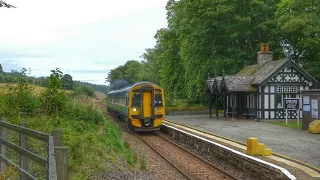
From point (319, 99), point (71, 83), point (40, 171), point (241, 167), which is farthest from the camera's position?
point (319, 99)

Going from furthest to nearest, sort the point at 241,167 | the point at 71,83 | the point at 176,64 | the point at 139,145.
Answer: the point at 176,64
the point at 139,145
the point at 71,83
the point at 241,167

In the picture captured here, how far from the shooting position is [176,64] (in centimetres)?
4544

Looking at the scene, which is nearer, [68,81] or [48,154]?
[48,154]

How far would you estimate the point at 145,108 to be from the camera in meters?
20.6

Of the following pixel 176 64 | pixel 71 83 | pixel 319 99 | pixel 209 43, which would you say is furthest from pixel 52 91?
pixel 176 64

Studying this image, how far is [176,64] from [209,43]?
36.0 feet

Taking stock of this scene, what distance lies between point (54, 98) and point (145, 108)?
9646 millimetres

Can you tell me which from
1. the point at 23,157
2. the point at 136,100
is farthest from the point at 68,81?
the point at 23,157

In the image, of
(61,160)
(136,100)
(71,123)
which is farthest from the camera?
(136,100)

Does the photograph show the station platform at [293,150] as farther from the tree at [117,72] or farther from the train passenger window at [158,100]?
the tree at [117,72]

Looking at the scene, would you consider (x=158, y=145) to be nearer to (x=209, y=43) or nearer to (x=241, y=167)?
(x=241, y=167)

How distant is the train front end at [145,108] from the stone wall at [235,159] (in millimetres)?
3400

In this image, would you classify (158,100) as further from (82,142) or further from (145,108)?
(82,142)

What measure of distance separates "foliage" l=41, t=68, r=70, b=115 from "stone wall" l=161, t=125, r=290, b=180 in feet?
17.1
